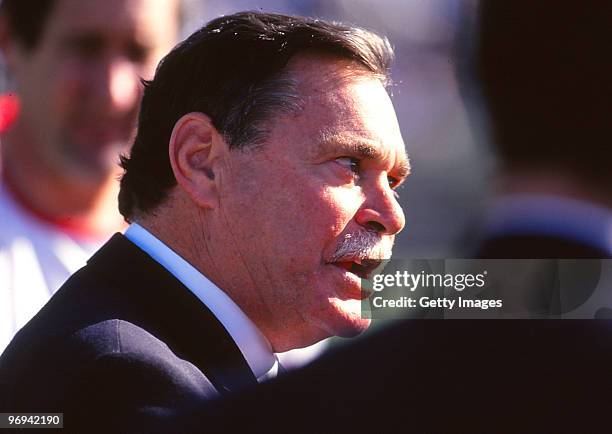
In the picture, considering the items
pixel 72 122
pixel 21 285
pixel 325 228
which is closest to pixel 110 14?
pixel 72 122

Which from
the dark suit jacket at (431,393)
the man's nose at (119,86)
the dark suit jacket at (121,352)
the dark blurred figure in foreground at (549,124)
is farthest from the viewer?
the man's nose at (119,86)

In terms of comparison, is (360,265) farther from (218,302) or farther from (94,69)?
(94,69)

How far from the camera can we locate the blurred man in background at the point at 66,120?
6.97 ft

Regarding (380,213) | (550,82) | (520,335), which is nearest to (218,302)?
(380,213)

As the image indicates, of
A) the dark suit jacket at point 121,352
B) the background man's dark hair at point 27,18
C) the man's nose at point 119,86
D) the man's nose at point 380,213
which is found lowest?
the dark suit jacket at point 121,352

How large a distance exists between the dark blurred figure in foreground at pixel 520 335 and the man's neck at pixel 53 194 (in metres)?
0.79

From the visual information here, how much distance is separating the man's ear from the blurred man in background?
0.40 metres

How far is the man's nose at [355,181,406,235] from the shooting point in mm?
1700

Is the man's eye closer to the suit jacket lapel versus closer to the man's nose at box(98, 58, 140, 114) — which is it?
the suit jacket lapel

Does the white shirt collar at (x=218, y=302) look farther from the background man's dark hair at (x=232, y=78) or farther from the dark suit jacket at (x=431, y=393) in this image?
the dark suit jacket at (x=431, y=393)

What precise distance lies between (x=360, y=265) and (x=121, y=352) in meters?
0.51

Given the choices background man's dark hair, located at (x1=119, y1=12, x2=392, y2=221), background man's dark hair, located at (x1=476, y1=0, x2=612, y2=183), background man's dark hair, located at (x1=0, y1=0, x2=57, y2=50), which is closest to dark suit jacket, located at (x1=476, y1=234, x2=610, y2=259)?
background man's dark hair, located at (x1=476, y1=0, x2=612, y2=183)

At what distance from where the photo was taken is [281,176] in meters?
1.68

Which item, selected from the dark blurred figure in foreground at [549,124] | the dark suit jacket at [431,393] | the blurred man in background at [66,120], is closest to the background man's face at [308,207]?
the dark blurred figure in foreground at [549,124]
